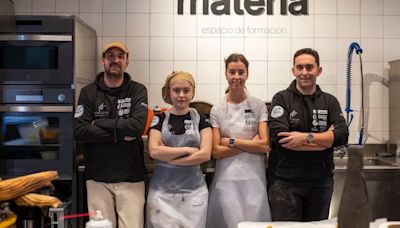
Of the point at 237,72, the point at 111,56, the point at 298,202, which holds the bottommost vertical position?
the point at 298,202

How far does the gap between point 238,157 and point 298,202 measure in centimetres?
43

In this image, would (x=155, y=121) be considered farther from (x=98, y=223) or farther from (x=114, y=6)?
(x=114, y=6)

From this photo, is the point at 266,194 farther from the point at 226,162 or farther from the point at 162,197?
the point at 162,197

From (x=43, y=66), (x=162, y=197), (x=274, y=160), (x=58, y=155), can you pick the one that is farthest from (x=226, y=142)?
(x=43, y=66)

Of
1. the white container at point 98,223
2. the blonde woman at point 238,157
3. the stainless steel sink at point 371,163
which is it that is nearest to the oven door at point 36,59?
the blonde woman at point 238,157

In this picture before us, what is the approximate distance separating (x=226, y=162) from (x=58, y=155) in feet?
3.88

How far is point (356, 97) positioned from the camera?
3.82 metres

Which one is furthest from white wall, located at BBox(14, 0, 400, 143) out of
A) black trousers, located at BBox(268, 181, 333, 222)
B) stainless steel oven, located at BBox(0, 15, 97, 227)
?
black trousers, located at BBox(268, 181, 333, 222)

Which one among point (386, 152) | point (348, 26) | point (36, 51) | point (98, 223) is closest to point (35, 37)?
point (36, 51)

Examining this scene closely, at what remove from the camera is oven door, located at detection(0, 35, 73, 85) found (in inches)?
119

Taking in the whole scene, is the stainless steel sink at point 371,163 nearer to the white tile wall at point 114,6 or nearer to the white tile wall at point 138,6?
the white tile wall at point 138,6

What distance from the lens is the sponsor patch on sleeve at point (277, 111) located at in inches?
102

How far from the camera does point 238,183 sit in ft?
8.71

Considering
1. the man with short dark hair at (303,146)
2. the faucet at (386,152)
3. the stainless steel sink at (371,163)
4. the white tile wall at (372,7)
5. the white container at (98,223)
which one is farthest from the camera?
the white tile wall at (372,7)
